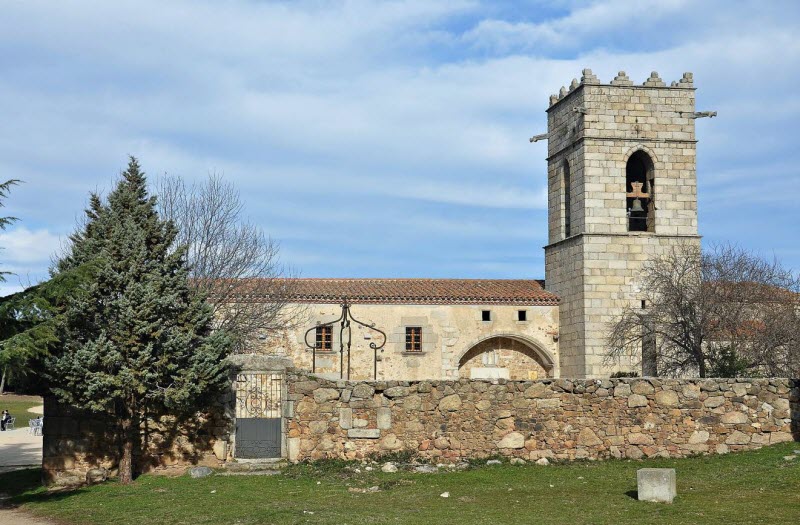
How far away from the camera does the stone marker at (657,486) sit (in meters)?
14.5

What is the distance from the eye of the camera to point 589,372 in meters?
33.4

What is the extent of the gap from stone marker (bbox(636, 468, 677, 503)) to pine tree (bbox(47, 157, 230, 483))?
780cm

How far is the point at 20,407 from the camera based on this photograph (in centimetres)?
5034

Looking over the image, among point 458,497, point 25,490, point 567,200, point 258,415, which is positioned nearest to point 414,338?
point 567,200

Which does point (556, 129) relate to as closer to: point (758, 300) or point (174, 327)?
point (758, 300)

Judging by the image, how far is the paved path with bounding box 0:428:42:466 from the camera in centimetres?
2386

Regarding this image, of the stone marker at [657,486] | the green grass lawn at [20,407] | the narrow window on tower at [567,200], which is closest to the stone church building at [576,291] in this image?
the narrow window on tower at [567,200]

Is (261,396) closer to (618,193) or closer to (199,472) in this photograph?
(199,472)

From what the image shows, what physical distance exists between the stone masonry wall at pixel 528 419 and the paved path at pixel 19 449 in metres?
8.03

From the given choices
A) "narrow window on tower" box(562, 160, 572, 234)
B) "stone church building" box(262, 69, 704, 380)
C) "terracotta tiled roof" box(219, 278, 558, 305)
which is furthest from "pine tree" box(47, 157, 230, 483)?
"narrow window on tower" box(562, 160, 572, 234)

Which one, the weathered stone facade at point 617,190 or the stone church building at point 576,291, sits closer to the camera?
the stone church building at point 576,291

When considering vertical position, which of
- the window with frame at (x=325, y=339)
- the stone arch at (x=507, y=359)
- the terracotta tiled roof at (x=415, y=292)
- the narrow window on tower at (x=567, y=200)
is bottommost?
the stone arch at (x=507, y=359)

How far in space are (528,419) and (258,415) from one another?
209 inches

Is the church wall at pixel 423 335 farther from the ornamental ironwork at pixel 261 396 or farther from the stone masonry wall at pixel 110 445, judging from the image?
the stone masonry wall at pixel 110 445
